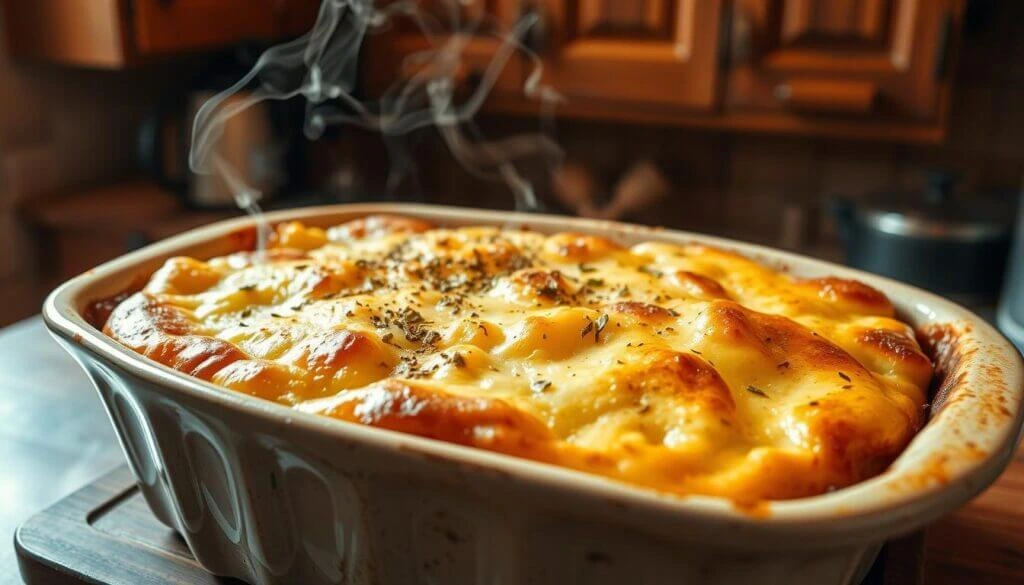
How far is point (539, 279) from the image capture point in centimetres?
89

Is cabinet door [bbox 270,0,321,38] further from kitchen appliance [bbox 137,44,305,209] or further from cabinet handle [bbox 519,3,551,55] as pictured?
cabinet handle [bbox 519,3,551,55]

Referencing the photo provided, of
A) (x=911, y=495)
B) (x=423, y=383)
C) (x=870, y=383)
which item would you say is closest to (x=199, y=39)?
(x=423, y=383)

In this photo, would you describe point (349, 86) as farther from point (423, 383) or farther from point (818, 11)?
point (423, 383)

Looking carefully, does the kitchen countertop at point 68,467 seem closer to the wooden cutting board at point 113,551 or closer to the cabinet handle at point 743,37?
the wooden cutting board at point 113,551

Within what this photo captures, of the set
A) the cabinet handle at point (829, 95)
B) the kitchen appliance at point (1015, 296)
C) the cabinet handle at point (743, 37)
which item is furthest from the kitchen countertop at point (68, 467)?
the cabinet handle at point (743, 37)

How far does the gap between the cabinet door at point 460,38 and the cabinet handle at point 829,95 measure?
1.89ft

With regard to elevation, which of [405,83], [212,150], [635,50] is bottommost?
[212,150]

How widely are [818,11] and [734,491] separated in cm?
140

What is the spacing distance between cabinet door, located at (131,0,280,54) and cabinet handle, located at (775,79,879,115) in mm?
1163

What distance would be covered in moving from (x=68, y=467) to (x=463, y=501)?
0.60 meters

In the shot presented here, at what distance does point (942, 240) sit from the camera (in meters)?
1.66

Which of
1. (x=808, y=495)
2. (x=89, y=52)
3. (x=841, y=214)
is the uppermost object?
(x=89, y=52)

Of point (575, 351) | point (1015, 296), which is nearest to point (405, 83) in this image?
point (1015, 296)

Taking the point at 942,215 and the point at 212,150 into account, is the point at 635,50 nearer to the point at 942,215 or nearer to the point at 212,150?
the point at 942,215
